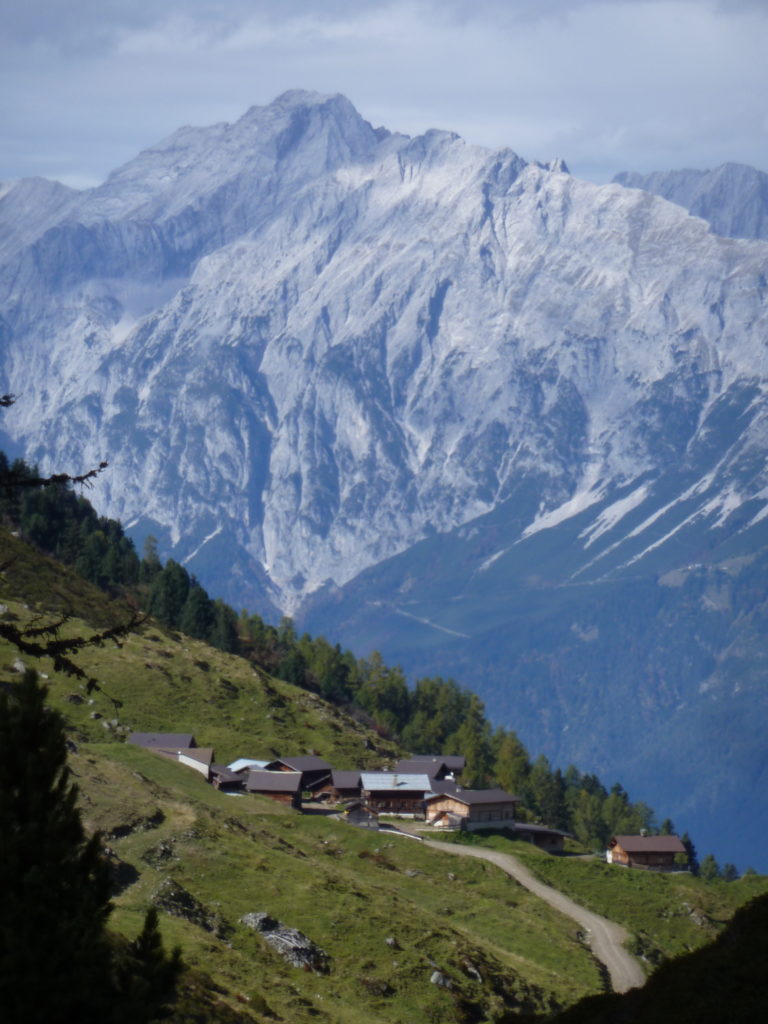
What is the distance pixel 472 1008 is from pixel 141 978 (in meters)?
41.0

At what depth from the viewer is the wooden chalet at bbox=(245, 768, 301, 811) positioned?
122 meters

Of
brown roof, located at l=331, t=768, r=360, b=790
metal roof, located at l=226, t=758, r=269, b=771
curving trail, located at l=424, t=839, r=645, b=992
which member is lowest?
curving trail, located at l=424, t=839, r=645, b=992

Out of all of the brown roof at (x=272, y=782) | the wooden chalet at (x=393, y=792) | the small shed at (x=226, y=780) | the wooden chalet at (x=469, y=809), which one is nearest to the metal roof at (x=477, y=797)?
the wooden chalet at (x=469, y=809)

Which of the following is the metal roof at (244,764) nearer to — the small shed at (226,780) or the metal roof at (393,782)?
the small shed at (226,780)

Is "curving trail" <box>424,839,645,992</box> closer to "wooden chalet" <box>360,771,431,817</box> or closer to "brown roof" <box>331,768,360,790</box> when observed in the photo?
"brown roof" <box>331,768,360,790</box>

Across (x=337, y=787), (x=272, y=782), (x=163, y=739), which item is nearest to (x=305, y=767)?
(x=337, y=787)

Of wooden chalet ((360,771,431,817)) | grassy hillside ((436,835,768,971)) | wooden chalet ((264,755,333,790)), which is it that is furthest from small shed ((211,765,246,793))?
grassy hillside ((436,835,768,971))

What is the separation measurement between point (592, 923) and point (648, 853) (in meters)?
44.1

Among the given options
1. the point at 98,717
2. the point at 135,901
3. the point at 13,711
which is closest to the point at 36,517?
the point at 98,717

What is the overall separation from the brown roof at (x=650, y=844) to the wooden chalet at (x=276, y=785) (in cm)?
4227

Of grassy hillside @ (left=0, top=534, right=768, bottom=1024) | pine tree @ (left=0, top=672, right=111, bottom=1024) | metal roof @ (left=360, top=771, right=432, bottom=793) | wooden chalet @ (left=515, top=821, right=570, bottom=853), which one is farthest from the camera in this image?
wooden chalet @ (left=515, top=821, right=570, bottom=853)

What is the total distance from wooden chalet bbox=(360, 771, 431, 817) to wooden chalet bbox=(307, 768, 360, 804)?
1170 millimetres

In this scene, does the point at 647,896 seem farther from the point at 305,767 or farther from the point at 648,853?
the point at 305,767

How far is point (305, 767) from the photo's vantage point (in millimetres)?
131125
